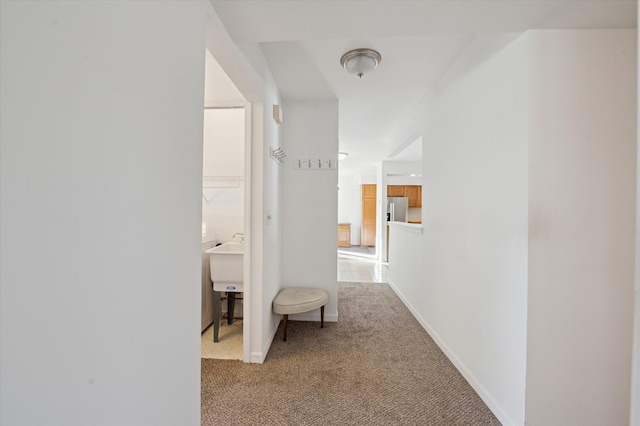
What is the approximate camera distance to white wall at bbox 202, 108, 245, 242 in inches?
111

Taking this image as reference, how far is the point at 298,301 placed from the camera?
7.91 feet

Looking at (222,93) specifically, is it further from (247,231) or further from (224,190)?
(247,231)

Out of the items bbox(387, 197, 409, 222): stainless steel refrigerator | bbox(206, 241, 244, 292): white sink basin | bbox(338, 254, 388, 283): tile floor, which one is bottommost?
bbox(338, 254, 388, 283): tile floor

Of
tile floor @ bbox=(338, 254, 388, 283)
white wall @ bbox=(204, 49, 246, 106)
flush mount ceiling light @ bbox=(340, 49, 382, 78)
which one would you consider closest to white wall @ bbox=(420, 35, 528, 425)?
flush mount ceiling light @ bbox=(340, 49, 382, 78)

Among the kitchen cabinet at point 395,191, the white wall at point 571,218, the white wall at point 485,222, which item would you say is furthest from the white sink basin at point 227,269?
the kitchen cabinet at point 395,191

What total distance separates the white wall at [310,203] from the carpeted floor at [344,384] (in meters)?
0.60

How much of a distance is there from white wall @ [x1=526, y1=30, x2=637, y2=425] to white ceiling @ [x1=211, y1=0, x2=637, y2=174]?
5.7 inches

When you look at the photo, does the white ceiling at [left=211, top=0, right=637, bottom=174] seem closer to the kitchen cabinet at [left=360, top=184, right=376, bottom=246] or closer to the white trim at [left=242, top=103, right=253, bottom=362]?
the white trim at [left=242, top=103, right=253, bottom=362]

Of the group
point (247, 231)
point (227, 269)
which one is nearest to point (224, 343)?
point (227, 269)

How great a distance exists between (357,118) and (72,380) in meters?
3.61

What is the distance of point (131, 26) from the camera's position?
674mm

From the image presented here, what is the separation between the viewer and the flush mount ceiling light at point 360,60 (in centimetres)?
197

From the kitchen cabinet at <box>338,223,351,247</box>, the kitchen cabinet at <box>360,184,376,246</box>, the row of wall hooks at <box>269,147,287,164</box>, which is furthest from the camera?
the kitchen cabinet at <box>338,223,351,247</box>

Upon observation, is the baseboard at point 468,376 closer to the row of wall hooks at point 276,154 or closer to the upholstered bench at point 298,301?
the upholstered bench at point 298,301
